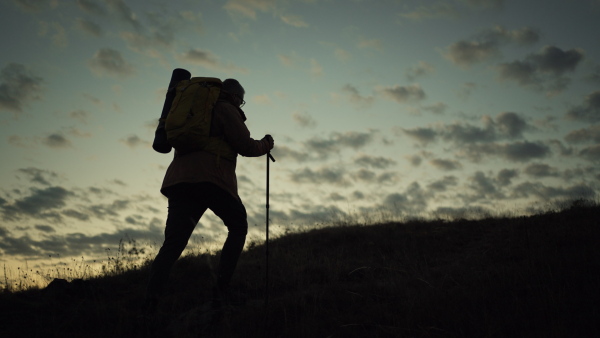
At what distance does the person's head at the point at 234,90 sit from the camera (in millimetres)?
4402

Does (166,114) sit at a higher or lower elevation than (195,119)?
higher

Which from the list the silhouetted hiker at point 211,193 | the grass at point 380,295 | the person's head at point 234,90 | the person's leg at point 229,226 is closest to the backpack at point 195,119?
the silhouetted hiker at point 211,193

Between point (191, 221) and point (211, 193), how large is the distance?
0.37 m

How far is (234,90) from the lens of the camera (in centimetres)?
445

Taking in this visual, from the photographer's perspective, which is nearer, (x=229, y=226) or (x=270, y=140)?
(x=229, y=226)

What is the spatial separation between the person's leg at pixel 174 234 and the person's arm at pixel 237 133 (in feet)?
2.32

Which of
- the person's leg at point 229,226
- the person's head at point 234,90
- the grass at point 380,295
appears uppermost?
the person's head at point 234,90

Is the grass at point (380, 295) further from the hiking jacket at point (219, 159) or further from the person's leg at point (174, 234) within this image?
the hiking jacket at point (219, 159)

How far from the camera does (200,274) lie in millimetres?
6438

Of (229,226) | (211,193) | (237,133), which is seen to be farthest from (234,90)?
(229,226)

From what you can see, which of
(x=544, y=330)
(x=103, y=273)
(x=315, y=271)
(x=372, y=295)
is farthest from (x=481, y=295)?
(x=103, y=273)

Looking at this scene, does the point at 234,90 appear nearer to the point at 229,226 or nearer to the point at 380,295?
the point at 229,226

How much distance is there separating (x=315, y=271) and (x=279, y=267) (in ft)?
2.35

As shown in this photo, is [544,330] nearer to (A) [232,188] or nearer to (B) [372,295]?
(B) [372,295]
